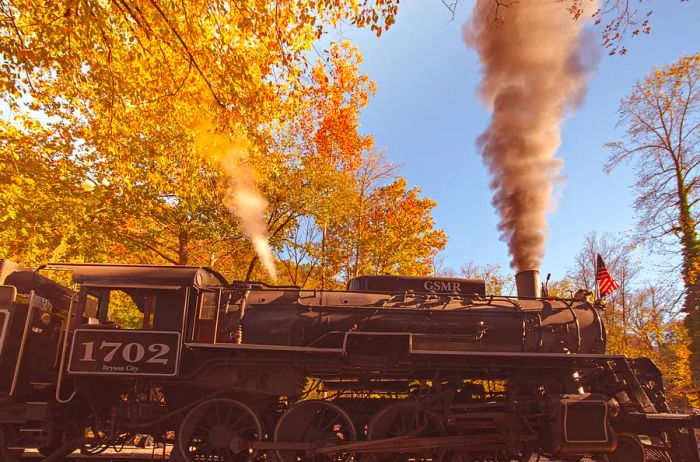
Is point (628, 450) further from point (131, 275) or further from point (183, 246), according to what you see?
point (183, 246)

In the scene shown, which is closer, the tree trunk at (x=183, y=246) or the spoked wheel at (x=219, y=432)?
the spoked wheel at (x=219, y=432)

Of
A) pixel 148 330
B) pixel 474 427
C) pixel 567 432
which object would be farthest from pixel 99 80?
pixel 567 432

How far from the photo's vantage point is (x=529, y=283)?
919 cm

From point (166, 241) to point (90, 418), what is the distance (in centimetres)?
1072

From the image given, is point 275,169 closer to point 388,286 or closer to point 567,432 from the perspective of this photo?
point 388,286

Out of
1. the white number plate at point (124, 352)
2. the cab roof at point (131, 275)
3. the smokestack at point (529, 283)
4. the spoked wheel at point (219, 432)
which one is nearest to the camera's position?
the white number plate at point (124, 352)

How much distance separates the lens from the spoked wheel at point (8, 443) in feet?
22.0

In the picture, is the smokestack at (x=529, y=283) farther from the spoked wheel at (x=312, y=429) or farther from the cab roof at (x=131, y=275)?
the cab roof at (x=131, y=275)

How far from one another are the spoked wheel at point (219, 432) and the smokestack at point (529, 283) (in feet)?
19.3

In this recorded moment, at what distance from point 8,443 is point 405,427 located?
6220 mm

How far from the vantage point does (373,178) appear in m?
23.0

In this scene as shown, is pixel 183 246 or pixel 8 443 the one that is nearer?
pixel 8 443

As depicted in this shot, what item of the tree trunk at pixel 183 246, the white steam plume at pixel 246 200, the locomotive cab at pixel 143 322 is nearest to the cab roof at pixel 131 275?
the locomotive cab at pixel 143 322

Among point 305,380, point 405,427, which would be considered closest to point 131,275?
point 305,380
